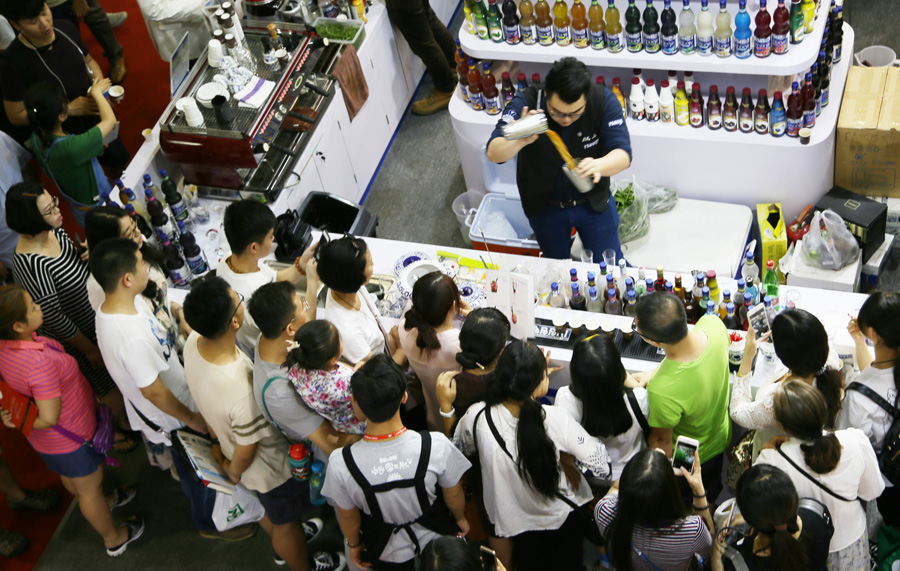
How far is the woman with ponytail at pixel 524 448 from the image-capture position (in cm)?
269

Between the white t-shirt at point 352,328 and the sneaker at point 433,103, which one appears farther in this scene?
the sneaker at point 433,103

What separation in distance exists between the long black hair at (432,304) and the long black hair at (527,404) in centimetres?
34

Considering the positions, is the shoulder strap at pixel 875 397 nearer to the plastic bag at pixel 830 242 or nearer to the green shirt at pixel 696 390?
the green shirt at pixel 696 390

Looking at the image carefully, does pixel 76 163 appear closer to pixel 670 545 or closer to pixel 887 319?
pixel 670 545

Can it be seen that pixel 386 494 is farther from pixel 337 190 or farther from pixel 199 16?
pixel 199 16

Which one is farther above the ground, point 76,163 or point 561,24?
point 561,24

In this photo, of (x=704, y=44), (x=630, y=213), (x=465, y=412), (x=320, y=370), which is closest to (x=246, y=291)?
(x=320, y=370)

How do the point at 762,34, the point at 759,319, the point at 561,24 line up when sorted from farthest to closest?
the point at 561,24
the point at 762,34
the point at 759,319

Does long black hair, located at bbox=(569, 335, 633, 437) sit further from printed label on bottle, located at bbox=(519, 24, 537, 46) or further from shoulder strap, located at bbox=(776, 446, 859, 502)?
printed label on bottle, located at bbox=(519, 24, 537, 46)

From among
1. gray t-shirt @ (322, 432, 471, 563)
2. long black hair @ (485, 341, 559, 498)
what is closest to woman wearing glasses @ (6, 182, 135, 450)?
gray t-shirt @ (322, 432, 471, 563)

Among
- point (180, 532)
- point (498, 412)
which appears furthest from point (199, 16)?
point (498, 412)

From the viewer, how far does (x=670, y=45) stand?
4.29 m

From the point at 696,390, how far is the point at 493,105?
2.48 meters

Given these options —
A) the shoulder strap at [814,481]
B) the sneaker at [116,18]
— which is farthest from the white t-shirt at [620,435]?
the sneaker at [116,18]
